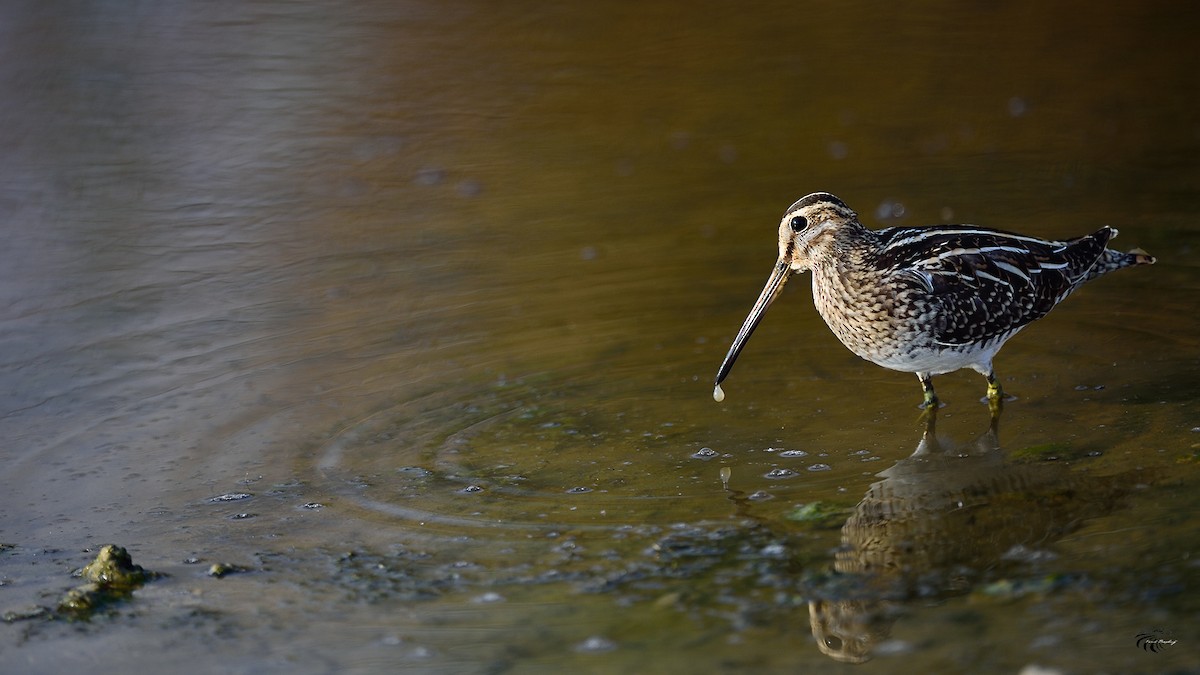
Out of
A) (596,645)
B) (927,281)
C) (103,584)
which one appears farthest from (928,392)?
(103,584)

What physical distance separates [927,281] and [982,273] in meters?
0.26

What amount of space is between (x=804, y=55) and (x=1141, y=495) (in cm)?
707

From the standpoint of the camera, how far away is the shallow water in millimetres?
4301

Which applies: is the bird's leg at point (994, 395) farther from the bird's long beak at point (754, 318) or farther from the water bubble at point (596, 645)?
the water bubble at point (596, 645)

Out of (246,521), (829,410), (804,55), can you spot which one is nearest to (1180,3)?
(804,55)

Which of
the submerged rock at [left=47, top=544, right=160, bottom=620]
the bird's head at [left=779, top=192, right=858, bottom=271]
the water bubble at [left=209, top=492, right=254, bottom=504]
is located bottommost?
the submerged rock at [left=47, top=544, right=160, bottom=620]

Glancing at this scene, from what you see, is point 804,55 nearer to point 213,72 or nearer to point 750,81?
point 750,81

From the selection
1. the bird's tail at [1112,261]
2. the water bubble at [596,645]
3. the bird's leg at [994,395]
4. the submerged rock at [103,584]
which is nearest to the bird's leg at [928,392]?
the bird's leg at [994,395]

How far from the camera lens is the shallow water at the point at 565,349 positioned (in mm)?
4301

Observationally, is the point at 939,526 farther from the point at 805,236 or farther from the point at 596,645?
the point at 805,236

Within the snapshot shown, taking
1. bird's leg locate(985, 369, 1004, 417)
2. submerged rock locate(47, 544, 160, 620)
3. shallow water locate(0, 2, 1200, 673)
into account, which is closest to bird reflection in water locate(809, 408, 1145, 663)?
shallow water locate(0, 2, 1200, 673)

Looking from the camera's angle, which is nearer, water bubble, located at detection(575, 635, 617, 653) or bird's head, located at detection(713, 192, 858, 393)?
water bubble, located at detection(575, 635, 617, 653)

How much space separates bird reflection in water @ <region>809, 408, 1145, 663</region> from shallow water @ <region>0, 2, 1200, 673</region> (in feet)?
0.07

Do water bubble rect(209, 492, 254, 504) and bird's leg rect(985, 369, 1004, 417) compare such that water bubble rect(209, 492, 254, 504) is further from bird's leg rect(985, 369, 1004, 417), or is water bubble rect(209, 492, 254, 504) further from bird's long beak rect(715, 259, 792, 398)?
bird's leg rect(985, 369, 1004, 417)
